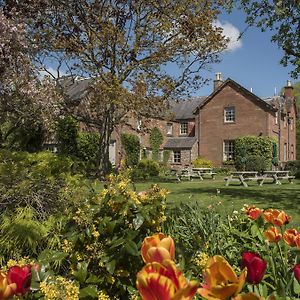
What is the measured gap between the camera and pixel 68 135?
32656 mm

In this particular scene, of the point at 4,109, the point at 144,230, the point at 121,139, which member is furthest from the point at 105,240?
the point at 121,139

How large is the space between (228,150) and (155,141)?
785cm

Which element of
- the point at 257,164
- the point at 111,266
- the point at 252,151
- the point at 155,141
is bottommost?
the point at 111,266

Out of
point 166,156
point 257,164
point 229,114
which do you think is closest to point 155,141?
point 166,156

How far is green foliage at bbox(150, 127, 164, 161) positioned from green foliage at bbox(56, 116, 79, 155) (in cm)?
1054

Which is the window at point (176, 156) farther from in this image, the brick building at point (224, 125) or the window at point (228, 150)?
the window at point (228, 150)

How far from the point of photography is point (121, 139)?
3619cm

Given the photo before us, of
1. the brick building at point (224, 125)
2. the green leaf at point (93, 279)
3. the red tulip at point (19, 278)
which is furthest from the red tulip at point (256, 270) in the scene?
the brick building at point (224, 125)

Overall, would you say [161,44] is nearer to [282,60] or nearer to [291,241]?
[282,60]

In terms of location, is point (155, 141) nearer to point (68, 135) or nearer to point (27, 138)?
point (68, 135)

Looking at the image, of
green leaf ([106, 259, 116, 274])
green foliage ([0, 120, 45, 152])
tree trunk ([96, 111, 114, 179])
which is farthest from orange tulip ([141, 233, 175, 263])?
green foliage ([0, 120, 45, 152])

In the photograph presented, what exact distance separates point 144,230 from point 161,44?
1905 cm

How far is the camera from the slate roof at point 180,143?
4075 cm

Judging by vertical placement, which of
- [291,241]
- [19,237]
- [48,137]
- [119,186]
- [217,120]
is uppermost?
[217,120]
